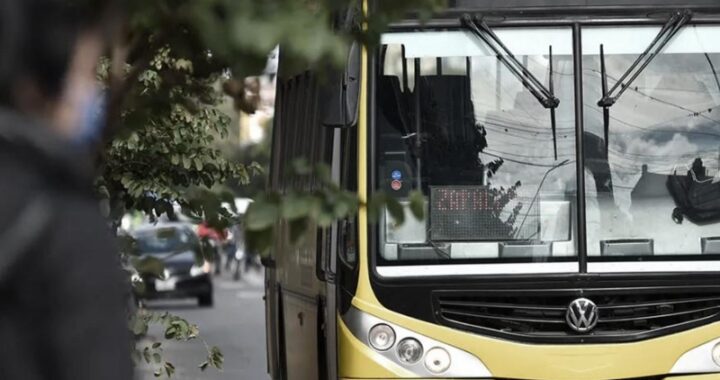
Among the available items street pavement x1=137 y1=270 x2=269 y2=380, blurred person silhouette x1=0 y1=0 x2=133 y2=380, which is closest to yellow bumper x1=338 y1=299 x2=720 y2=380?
street pavement x1=137 y1=270 x2=269 y2=380

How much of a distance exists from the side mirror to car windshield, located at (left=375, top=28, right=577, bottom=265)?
16 cm

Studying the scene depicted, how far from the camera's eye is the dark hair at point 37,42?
2146 mm

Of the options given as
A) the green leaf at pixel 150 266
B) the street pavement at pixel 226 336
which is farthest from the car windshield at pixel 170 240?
the street pavement at pixel 226 336

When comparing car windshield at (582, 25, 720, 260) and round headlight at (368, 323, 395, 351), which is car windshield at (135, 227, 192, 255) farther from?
car windshield at (582, 25, 720, 260)

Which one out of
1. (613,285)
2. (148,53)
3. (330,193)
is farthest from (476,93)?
(330,193)

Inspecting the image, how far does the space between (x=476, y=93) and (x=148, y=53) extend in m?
5.23

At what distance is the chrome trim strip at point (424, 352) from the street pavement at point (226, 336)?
105cm

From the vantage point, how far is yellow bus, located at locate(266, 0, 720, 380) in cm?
884

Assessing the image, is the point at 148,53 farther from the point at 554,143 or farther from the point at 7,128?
the point at 554,143

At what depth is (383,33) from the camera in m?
3.51

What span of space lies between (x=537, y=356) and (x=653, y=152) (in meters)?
1.21

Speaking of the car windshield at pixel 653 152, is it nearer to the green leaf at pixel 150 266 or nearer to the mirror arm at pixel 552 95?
the mirror arm at pixel 552 95

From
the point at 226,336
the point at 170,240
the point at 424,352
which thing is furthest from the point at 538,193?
the point at 226,336

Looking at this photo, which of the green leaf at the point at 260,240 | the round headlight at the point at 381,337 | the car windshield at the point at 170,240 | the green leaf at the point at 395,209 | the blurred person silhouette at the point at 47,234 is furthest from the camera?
the round headlight at the point at 381,337
